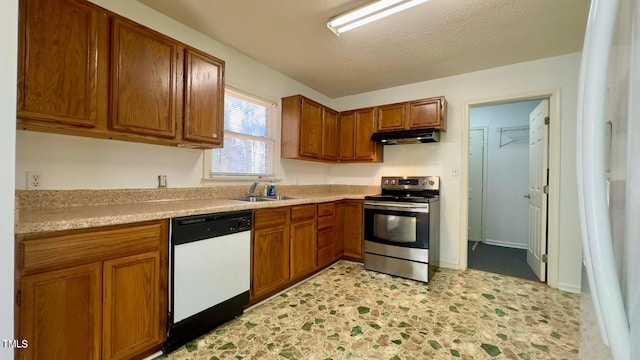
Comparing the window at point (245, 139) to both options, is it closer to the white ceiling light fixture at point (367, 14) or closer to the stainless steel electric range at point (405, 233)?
the white ceiling light fixture at point (367, 14)

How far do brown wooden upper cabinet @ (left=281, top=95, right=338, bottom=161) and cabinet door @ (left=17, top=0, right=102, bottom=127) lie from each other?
1985 mm

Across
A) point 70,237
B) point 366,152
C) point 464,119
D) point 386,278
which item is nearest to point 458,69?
point 464,119

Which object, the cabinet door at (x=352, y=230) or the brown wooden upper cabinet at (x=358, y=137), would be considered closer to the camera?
the cabinet door at (x=352, y=230)

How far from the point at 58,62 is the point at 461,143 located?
3809 millimetres

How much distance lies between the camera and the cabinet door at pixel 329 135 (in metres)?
3.77

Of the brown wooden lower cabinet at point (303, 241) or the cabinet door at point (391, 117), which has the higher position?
the cabinet door at point (391, 117)

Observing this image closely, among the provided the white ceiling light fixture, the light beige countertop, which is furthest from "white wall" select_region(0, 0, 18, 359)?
the white ceiling light fixture

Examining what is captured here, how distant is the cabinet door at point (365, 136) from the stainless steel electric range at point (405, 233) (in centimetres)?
75

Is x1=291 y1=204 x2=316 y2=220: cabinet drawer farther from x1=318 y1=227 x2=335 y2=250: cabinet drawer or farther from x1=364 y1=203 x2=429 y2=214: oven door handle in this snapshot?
x1=364 y1=203 x2=429 y2=214: oven door handle

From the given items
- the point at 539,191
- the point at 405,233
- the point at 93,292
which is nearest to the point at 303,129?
the point at 405,233

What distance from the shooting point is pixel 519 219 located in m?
4.38

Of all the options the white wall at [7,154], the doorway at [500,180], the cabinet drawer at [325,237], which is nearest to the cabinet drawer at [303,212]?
the cabinet drawer at [325,237]

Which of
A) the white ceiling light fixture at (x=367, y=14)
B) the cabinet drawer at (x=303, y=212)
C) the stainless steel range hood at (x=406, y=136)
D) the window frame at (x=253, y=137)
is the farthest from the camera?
the stainless steel range hood at (x=406, y=136)

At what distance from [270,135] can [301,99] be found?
24.1 inches
